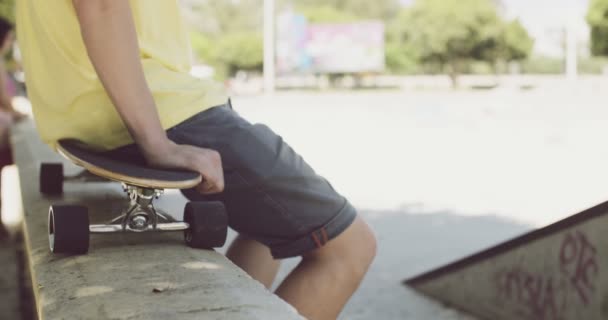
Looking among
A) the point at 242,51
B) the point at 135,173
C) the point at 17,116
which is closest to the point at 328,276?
the point at 135,173

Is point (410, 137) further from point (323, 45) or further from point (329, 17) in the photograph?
point (329, 17)

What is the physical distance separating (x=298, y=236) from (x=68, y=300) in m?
0.68

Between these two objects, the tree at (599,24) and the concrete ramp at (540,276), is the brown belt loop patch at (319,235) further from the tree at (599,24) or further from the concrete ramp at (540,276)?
the tree at (599,24)

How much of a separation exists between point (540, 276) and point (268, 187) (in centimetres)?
212

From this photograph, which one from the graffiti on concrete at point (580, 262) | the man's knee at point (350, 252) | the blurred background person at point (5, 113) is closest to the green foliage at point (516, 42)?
the blurred background person at point (5, 113)

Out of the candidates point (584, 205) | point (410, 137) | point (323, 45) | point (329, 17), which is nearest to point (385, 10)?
point (329, 17)

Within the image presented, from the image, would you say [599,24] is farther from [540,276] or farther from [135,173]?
[135,173]

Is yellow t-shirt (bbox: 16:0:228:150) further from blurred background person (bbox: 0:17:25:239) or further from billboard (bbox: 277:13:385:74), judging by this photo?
billboard (bbox: 277:13:385:74)

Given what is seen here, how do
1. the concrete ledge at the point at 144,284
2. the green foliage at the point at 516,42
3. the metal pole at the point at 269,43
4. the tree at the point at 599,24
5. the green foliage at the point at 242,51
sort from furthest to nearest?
the green foliage at the point at 242,51 < the green foliage at the point at 516,42 < the tree at the point at 599,24 < the metal pole at the point at 269,43 < the concrete ledge at the point at 144,284

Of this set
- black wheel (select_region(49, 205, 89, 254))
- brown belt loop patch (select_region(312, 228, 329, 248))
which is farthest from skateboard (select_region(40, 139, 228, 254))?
brown belt loop patch (select_region(312, 228, 329, 248))

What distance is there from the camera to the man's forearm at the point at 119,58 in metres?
2.02

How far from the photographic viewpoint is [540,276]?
12.7 ft

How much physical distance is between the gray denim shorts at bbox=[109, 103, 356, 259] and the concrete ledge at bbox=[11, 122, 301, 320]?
0.17 meters

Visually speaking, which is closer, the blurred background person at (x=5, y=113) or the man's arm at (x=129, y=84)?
the man's arm at (x=129, y=84)
